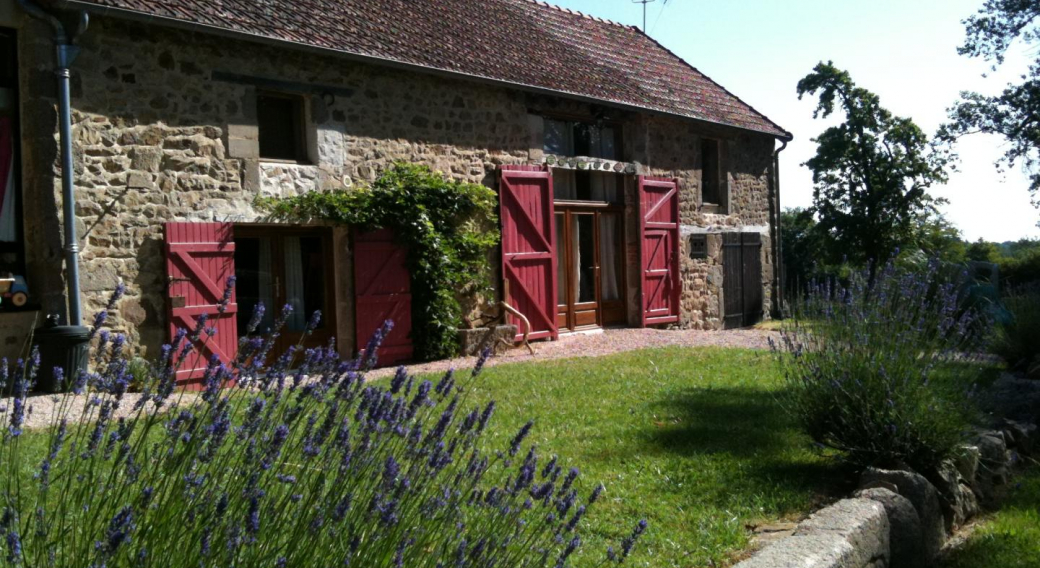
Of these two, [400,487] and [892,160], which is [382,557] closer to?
[400,487]

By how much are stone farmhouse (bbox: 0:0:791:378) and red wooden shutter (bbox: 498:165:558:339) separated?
3cm

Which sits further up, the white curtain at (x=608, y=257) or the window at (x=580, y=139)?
the window at (x=580, y=139)

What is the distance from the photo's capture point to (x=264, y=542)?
79.6 inches

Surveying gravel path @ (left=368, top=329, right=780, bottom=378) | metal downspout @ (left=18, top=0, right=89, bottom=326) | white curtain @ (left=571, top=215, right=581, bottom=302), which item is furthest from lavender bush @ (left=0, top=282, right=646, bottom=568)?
white curtain @ (left=571, top=215, right=581, bottom=302)

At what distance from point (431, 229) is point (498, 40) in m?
3.74

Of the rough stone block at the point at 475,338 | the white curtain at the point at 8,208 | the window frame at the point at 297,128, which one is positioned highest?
the window frame at the point at 297,128

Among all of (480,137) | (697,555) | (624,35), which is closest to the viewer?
(697,555)

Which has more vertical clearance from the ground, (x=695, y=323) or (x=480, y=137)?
(x=480, y=137)

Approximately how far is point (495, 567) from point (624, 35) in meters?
16.1

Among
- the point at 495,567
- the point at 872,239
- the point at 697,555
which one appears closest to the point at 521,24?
the point at 872,239

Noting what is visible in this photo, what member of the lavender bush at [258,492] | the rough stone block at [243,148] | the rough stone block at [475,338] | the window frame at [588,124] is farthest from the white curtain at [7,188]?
the window frame at [588,124]

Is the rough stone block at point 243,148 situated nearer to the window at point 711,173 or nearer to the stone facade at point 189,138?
the stone facade at point 189,138

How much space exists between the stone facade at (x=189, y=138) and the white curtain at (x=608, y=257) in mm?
2447

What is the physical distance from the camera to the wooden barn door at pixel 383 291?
992cm
